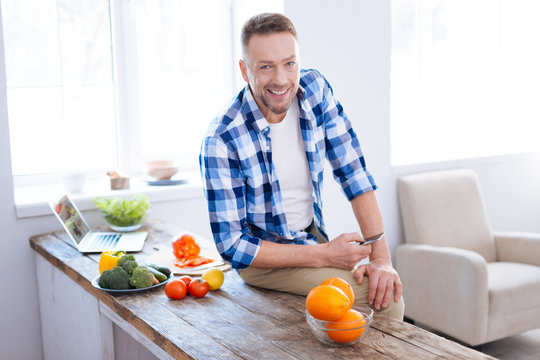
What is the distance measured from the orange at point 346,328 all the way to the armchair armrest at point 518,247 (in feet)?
6.85

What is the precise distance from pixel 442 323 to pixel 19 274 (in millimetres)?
1966

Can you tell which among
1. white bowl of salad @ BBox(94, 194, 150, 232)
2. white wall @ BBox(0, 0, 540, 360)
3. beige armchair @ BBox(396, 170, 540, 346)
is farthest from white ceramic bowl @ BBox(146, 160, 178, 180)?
beige armchair @ BBox(396, 170, 540, 346)

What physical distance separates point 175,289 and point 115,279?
0.65 ft

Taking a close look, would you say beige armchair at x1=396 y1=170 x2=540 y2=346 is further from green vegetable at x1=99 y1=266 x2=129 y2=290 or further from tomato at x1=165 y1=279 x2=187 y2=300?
green vegetable at x1=99 y1=266 x2=129 y2=290

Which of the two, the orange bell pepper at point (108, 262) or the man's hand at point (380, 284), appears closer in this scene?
the man's hand at point (380, 284)

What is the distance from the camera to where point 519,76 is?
171 inches

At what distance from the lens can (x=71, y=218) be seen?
2562 mm

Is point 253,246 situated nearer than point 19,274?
Yes

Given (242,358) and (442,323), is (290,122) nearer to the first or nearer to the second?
(242,358)

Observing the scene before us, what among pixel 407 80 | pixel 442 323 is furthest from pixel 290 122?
pixel 407 80

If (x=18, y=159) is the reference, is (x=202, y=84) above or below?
above

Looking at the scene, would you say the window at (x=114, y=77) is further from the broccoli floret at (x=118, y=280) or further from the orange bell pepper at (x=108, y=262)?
the broccoli floret at (x=118, y=280)

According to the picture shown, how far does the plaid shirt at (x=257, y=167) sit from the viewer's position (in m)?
1.93

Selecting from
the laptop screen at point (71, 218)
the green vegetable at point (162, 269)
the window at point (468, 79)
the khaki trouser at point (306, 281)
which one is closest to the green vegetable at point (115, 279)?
the green vegetable at point (162, 269)
